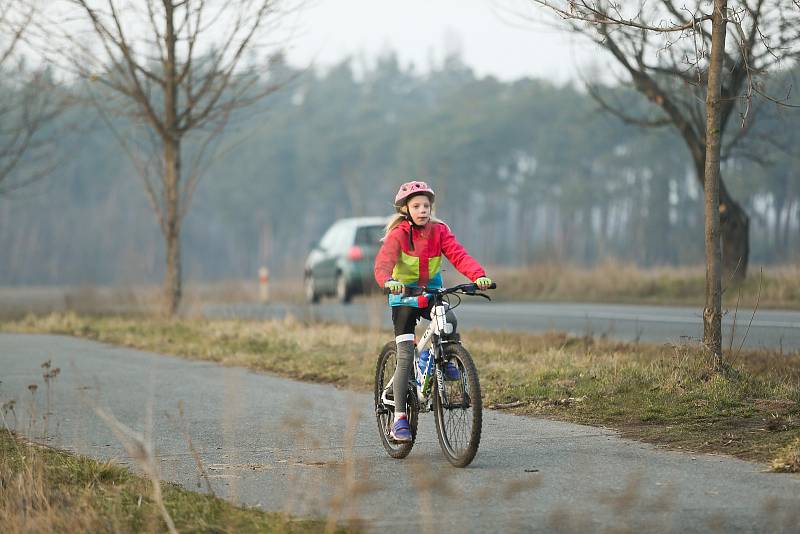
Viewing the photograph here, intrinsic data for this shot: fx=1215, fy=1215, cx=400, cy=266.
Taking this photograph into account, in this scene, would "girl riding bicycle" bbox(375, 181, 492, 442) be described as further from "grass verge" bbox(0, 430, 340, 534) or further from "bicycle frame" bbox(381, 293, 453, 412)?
"grass verge" bbox(0, 430, 340, 534)

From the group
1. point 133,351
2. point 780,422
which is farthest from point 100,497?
point 133,351

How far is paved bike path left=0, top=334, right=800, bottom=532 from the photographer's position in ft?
18.4

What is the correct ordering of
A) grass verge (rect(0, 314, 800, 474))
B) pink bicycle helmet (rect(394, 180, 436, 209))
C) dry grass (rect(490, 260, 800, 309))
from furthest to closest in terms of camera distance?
dry grass (rect(490, 260, 800, 309)) < grass verge (rect(0, 314, 800, 474)) < pink bicycle helmet (rect(394, 180, 436, 209))

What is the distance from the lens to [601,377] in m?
10.4

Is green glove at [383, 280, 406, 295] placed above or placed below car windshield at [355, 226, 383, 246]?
below

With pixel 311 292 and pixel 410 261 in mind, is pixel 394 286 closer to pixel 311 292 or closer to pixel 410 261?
pixel 410 261

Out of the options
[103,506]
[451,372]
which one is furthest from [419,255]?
[103,506]

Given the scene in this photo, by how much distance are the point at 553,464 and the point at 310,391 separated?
4.51m

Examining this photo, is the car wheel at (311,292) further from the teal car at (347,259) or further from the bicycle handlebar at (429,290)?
the bicycle handlebar at (429,290)

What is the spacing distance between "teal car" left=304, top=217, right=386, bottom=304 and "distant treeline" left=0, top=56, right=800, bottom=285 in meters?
40.7

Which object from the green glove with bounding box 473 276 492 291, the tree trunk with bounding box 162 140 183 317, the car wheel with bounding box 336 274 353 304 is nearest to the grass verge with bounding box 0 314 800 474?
the green glove with bounding box 473 276 492 291

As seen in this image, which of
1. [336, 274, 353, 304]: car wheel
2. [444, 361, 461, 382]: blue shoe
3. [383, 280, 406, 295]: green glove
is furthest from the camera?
[336, 274, 353, 304]: car wheel

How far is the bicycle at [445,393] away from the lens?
7.00 meters

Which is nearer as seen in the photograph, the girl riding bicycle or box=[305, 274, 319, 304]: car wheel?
the girl riding bicycle
